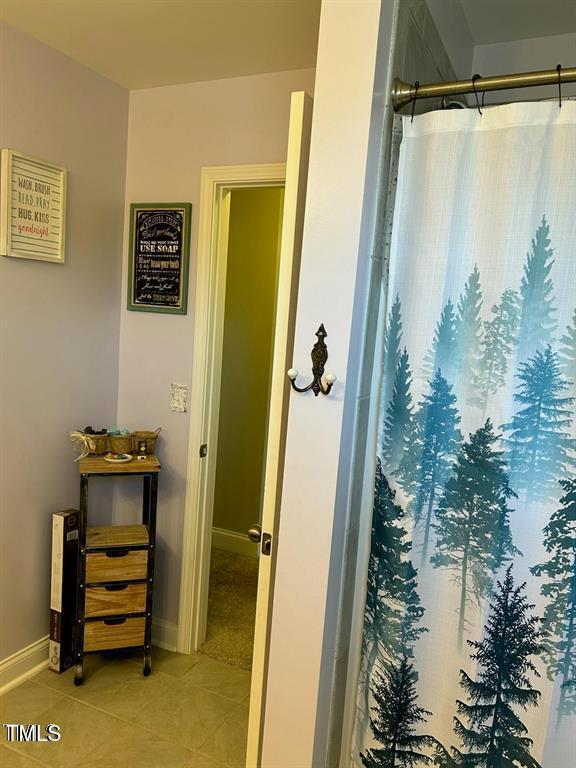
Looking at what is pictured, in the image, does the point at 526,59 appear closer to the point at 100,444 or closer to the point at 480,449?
the point at 480,449

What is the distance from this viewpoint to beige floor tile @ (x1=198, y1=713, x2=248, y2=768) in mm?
2109

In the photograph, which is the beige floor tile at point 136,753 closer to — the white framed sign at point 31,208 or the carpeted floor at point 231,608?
the carpeted floor at point 231,608

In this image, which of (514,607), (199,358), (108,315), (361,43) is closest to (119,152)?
(108,315)

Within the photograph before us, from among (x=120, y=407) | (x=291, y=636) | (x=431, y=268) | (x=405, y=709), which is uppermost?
(x=431, y=268)

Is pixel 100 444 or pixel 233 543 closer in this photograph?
pixel 100 444

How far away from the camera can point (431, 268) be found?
57.6 inches

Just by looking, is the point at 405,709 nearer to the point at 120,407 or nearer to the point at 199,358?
the point at 199,358

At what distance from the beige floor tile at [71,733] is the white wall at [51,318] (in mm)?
338

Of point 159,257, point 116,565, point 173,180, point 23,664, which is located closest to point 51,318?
point 159,257

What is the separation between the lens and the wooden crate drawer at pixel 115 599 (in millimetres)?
2396

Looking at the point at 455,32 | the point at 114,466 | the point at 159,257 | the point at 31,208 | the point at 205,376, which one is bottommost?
the point at 114,466

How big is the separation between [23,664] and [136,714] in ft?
1.80

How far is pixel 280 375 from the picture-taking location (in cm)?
147

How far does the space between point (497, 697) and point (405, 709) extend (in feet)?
0.81
